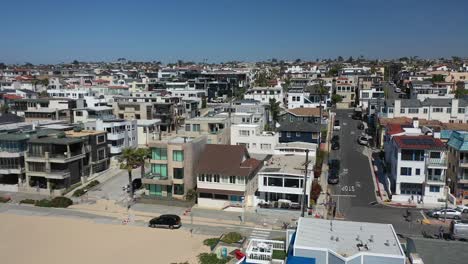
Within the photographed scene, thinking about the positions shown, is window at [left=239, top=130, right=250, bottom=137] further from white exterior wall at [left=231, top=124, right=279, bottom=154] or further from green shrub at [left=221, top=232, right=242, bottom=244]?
green shrub at [left=221, top=232, right=242, bottom=244]

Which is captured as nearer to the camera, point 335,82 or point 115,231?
point 115,231

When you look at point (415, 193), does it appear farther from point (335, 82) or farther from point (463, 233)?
point (335, 82)

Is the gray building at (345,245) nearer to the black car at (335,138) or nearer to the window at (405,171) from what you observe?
the window at (405,171)

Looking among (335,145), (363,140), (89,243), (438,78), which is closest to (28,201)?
(89,243)

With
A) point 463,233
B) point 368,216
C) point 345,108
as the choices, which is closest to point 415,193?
point 368,216

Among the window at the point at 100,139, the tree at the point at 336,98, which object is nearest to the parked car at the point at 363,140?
the tree at the point at 336,98

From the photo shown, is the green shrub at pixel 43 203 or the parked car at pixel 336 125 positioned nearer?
the green shrub at pixel 43 203
